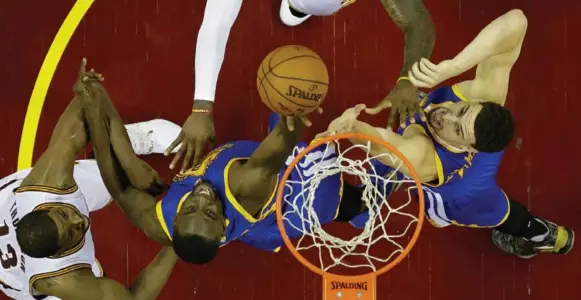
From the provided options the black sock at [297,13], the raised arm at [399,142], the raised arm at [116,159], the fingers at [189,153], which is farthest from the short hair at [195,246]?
the black sock at [297,13]

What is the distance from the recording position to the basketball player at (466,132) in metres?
2.45

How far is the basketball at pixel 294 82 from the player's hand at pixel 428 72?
1.25 feet

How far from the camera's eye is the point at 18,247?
9.14 feet

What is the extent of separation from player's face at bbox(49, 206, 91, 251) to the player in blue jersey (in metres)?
0.20

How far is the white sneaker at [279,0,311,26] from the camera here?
3654 mm

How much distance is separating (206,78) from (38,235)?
3.36 ft

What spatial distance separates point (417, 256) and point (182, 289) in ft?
5.01

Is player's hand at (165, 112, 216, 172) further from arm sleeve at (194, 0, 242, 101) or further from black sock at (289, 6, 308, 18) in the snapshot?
black sock at (289, 6, 308, 18)

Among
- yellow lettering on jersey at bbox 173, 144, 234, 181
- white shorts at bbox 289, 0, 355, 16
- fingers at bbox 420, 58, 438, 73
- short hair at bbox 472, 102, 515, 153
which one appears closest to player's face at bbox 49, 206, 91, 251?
yellow lettering on jersey at bbox 173, 144, 234, 181

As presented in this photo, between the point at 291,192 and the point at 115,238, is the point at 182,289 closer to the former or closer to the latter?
the point at 115,238

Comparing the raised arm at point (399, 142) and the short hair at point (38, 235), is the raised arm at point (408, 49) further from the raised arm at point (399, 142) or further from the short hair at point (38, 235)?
the short hair at point (38, 235)

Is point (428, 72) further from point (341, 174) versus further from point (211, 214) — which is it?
point (211, 214)

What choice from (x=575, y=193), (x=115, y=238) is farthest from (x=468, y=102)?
(x=115, y=238)

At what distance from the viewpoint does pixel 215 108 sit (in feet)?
12.5
